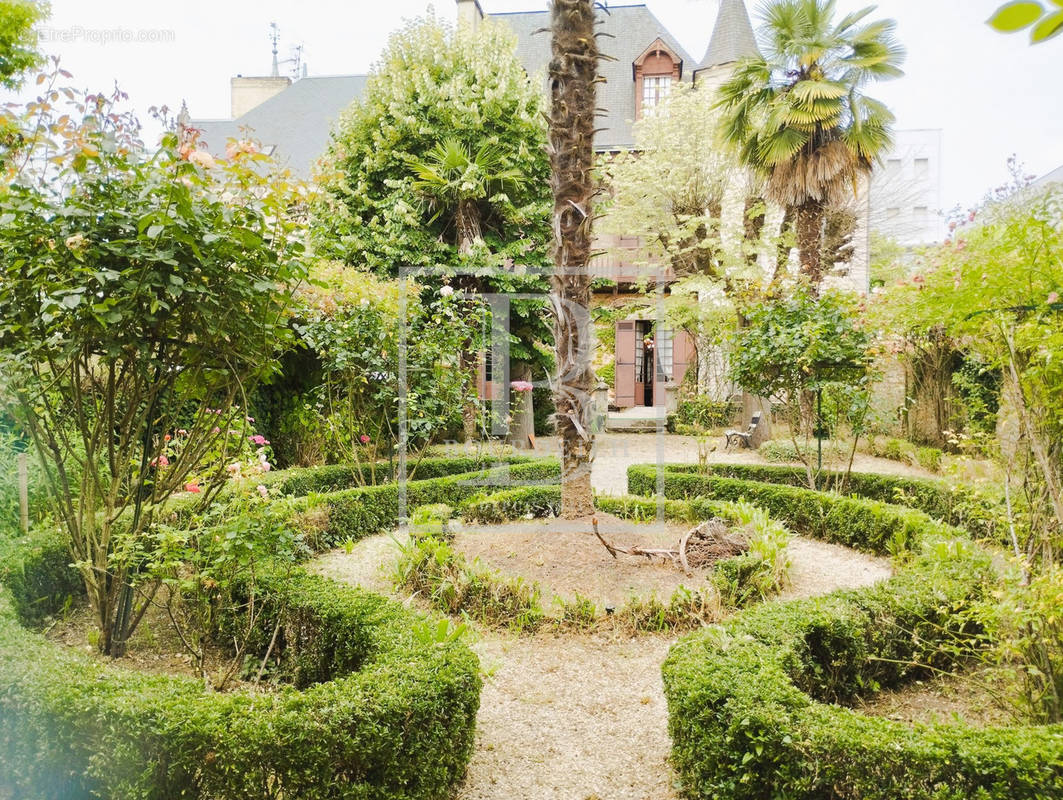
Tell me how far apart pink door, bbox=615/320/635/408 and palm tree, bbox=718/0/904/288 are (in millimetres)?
6113

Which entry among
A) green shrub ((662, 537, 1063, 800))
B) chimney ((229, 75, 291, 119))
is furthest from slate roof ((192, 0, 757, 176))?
green shrub ((662, 537, 1063, 800))

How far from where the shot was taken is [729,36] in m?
18.6

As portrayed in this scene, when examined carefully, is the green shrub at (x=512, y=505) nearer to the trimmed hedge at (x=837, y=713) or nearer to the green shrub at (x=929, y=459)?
the trimmed hedge at (x=837, y=713)

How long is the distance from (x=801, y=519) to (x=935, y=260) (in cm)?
485

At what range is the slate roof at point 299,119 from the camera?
18453mm

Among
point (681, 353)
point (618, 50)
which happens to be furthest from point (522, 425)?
point (618, 50)

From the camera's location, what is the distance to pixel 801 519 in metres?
7.41

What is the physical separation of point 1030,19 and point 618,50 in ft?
77.3

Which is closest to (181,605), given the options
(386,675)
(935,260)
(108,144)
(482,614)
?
(482,614)

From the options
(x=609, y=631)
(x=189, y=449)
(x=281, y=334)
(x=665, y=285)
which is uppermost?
(x=665, y=285)

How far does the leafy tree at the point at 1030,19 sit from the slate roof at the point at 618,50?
Answer: 20265 millimetres

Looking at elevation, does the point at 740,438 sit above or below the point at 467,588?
above

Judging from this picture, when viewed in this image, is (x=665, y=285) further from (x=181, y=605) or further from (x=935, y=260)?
(x=181, y=605)

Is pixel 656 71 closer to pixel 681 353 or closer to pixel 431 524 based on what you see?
pixel 681 353
